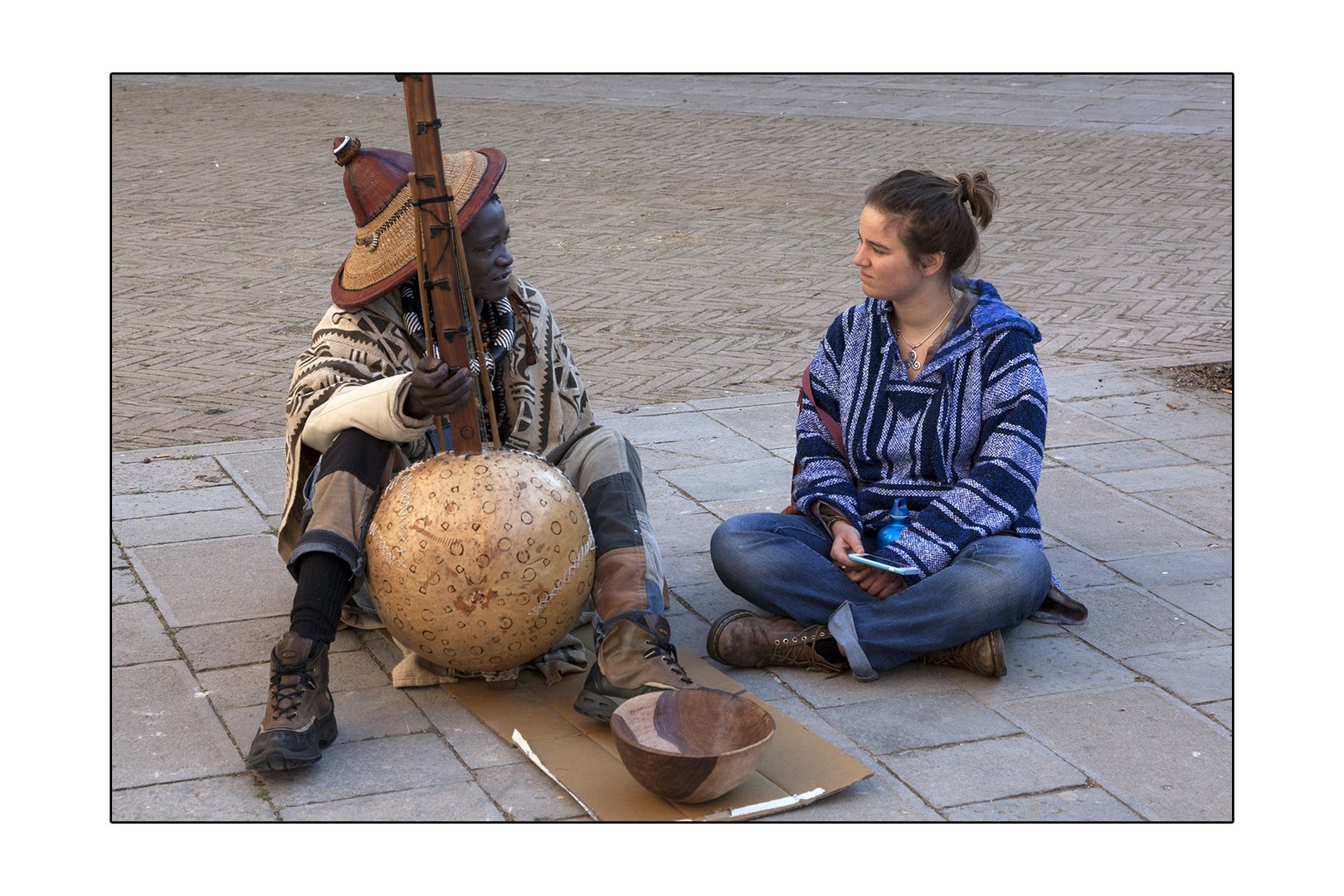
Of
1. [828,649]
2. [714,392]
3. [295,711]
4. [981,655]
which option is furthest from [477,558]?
[714,392]

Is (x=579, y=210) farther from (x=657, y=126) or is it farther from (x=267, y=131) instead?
(x=267, y=131)

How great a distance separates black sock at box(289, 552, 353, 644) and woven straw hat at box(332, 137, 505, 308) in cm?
65

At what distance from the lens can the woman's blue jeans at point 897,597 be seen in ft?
11.9

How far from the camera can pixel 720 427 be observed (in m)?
5.71

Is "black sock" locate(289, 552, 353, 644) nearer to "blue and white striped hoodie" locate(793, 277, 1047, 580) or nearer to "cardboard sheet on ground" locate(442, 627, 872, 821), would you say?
"cardboard sheet on ground" locate(442, 627, 872, 821)

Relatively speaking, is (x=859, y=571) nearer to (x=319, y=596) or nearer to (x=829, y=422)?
(x=829, y=422)

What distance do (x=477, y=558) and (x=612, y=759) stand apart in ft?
1.77

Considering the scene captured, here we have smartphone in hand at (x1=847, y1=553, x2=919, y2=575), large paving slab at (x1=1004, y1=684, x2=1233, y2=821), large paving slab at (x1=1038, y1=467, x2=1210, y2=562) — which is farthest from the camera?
large paving slab at (x1=1038, y1=467, x2=1210, y2=562)

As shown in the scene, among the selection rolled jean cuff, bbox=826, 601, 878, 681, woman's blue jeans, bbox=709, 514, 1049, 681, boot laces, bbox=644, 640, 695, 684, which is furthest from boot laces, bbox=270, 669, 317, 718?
rolled jean cuff, bbox=826, 601, 878, 681

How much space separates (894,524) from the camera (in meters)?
3.86

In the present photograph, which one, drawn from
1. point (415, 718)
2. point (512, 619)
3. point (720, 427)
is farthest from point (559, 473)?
point (720, 427)

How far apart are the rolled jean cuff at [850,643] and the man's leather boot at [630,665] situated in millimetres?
424

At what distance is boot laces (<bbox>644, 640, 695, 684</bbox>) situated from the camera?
3441mm

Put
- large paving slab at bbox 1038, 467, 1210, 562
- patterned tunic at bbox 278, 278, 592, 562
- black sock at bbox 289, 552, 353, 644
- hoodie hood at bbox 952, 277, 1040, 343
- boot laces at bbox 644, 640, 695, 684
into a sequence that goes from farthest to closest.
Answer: large paving slab at bbox 1038, 467, 1210, 562 < hoodie hood at bbox 952, 277, 1040, 343 < patterned tunic at bbox 278, 278, 592, 562 < boot laces at bbox 644, 640, 695, 684 < black sock at bbox 289, 552, 353, 644
